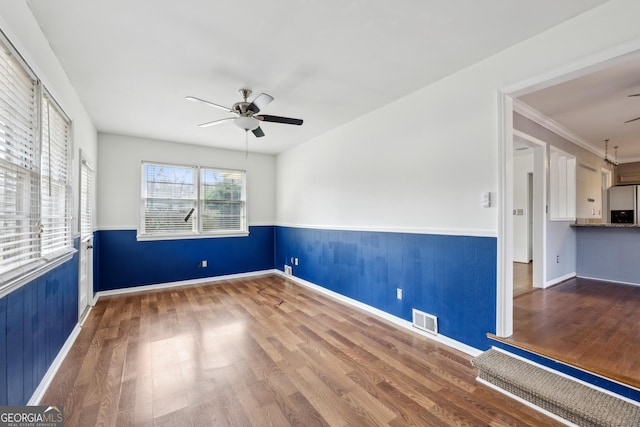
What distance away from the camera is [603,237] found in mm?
4555

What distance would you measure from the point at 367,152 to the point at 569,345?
287 centimetres

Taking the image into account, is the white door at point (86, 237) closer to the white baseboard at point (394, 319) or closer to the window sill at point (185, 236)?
the window sill at point (185, 236)

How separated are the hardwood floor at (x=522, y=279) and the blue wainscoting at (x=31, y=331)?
4.95 metres

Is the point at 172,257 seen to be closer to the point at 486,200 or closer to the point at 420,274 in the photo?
the point at 420,274

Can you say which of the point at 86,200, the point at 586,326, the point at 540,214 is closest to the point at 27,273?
the point at 86,200

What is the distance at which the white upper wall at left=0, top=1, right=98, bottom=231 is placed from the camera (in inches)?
64.0

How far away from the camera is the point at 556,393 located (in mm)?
1853

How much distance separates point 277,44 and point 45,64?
5.99 ft

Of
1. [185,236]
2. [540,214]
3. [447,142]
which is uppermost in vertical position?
[447,142]

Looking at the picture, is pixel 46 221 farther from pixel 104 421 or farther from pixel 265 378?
pixel 265 378

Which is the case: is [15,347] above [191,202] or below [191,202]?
below

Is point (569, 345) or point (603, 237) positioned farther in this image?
point (603, 237)

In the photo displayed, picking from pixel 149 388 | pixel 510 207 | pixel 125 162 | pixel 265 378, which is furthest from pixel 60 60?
pixel 510 207

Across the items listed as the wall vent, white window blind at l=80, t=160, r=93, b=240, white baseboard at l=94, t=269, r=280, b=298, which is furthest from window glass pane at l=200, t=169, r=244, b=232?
the wall vent
